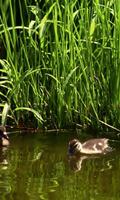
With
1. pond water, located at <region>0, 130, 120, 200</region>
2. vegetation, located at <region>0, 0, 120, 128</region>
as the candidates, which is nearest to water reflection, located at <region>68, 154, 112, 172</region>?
pond water, located at <region>0, 130, 120, 200</region>

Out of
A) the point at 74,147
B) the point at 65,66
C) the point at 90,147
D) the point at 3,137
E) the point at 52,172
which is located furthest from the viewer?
the point at 65,66

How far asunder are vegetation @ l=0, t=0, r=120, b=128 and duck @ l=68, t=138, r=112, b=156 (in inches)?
14.5

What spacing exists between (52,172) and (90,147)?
594 millimetres

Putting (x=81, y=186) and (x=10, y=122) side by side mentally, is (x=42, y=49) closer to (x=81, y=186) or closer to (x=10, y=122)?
(x=10, y=122)

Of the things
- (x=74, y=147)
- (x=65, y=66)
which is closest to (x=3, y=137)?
(x=74, y=147)

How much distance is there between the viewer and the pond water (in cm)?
375

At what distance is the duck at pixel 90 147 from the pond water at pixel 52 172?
61 mm

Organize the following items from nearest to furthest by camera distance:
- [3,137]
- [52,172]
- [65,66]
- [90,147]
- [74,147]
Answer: [52,172] < [74,147] < [90,147] < [3,137] < [65,66]

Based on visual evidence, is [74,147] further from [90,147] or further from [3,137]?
[3,137]

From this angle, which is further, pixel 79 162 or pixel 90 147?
pixel 90 147

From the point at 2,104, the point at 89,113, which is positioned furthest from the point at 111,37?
the point at 2,104

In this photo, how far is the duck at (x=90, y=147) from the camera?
15.2 ft

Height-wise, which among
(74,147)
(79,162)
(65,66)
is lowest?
(79,162)

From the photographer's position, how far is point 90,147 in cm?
472
